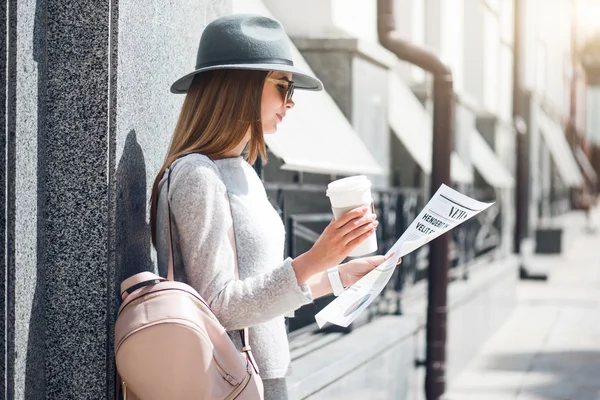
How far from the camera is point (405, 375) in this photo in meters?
6.95

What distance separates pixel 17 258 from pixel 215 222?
1.96ft

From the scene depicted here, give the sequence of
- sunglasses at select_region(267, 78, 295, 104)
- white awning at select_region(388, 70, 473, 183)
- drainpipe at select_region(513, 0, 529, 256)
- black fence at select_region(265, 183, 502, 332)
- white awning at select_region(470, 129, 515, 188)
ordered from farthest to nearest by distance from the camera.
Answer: drainpipe at select_region(513, 0, 529, 256) < white awning at select_region(470, 129, 515, 188) < white awning at select_region(388, 70, 473, 183) < black fence at select_region(265, 183, 502, 332) < sunglasses at select_region(267, 78, 295, 104)

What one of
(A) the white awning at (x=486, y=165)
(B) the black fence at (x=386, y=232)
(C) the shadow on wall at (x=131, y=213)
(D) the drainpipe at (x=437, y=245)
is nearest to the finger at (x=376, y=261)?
(C) the shadow on wall at (x=131, y=213)

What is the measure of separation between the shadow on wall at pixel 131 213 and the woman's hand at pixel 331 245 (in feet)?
2.21

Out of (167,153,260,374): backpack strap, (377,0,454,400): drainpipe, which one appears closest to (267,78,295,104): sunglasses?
(167,153,260,374): backpack strap

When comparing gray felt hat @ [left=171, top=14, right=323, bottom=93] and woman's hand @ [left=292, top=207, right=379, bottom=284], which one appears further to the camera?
gray felt hat @ [left=171, top=14, right=323, bottom=93]

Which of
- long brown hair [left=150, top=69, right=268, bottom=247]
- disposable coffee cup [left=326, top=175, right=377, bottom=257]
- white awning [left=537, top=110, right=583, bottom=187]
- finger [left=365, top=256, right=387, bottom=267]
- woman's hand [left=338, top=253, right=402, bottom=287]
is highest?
long brown hair [left=150, top=69, right=268, bottom=247]

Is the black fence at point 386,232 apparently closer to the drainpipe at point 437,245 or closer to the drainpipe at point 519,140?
the drainpipe at point 437,245

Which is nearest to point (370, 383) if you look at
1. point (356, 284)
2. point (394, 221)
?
point (394, 221)

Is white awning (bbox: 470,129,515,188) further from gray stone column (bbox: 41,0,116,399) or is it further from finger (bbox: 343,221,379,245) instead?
finger (bbox: 343,221,379,245)

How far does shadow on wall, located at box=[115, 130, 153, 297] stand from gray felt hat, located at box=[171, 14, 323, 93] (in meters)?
0.34

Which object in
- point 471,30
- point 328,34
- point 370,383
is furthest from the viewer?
point 471,30

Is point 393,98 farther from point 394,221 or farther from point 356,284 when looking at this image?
point 356,284

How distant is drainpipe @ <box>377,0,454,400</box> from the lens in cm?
729
